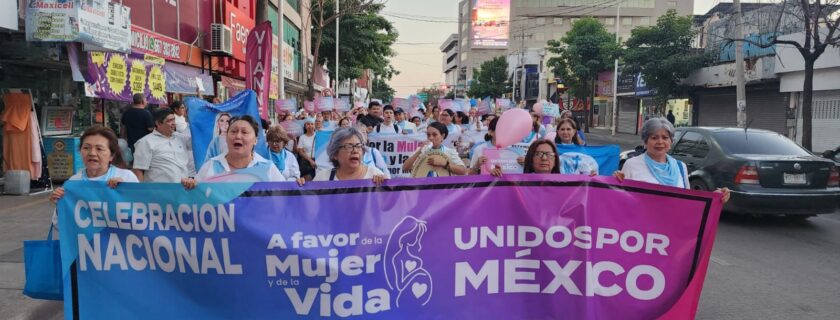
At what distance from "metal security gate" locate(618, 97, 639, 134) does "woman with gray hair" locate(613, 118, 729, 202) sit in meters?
40.4

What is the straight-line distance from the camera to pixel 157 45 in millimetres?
14891

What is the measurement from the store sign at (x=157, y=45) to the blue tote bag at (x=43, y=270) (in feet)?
35.0

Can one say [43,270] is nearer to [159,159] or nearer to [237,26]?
[159,159]

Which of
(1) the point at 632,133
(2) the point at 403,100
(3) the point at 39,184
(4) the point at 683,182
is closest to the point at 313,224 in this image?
(4) the point at 683,182

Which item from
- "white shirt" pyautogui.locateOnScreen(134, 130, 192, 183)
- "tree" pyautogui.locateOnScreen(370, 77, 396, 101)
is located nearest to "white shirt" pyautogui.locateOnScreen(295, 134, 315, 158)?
"white shirt" pyautogui.locateOnScreen(134, 130, 192, 183)

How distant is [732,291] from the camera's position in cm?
570

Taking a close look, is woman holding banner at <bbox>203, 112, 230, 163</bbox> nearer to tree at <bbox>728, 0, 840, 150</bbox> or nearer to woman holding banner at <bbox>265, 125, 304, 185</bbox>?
woman holding banner at <bbox>265, 125, 304, 185</bbox>

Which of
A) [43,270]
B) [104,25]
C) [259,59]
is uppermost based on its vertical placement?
[104,25]

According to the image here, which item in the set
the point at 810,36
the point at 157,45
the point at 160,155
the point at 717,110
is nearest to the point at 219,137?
the point at 160,155

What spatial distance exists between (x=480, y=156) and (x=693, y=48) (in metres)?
30.1

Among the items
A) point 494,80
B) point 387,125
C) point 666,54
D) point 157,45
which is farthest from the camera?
point 494,80

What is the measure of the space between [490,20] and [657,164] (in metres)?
123

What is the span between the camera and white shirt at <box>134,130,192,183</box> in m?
5.89

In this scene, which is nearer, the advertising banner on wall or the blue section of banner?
the blue section of banner
